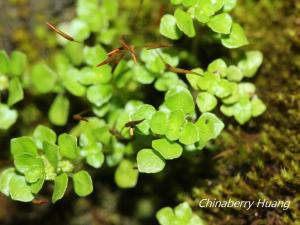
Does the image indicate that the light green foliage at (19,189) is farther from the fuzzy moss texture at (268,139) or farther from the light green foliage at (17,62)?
the fuzzy moss texture at (268,139)

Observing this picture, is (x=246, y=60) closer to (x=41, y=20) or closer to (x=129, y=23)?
(x=129, y=23)

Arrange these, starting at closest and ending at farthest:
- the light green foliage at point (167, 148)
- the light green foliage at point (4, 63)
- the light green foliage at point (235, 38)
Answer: the light green foliage at point (167, 148)
the light green foliage at point (235, 38)
the light green foliage at point (4, 63)

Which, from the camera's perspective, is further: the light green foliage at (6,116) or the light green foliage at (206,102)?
the light green foliage at (6,116)

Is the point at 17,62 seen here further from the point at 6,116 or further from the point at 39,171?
the point at 39,171

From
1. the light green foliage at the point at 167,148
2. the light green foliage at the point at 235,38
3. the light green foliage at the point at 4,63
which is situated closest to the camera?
the light green foliage at the point at 167,148

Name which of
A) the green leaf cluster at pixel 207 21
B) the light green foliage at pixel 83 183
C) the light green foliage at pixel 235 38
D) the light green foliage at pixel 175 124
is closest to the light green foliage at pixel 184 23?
the green leaf cluster at pixel 207 21

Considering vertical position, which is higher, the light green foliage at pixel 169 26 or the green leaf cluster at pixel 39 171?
the light green foliage at pixel 169 26

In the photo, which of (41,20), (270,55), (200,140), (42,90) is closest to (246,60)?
(270,55)
